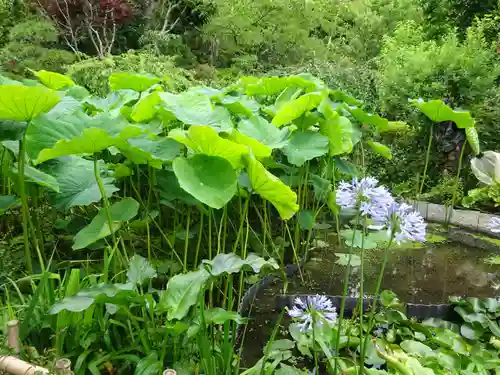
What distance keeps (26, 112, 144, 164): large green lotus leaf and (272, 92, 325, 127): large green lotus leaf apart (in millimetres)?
756

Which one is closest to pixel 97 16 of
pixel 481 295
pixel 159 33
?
pixel 159 33

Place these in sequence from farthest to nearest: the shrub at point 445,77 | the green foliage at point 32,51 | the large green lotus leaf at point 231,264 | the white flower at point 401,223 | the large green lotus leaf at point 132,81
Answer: the green foliage at point 32,51 < the shrub at point 445,77 < the large green lotus leaf at point 132,81 < the large green lotus leaf at point 231,264 < the white flower at point 401,223

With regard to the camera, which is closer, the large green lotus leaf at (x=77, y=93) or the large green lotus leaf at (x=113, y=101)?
the large green lotus leaf at (x=113, y=101)

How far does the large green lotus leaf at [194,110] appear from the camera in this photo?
188cm

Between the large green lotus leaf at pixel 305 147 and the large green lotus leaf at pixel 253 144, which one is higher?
the large green lotus leaf at pixel 253 144

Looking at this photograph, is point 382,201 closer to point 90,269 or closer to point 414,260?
point 90,269

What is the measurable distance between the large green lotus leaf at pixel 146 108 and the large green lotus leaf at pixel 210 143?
486mm

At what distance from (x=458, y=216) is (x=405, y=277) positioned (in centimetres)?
117

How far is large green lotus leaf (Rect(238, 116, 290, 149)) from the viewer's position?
2037 millimetres

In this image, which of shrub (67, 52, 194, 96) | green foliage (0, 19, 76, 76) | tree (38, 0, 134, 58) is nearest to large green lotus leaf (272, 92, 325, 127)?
shrub (67, 52, 194, 96)

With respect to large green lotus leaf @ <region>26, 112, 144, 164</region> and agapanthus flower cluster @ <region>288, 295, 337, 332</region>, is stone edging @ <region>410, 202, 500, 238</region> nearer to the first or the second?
agapanthus flower cluster @ <region>288, 295, 337, 332</region>

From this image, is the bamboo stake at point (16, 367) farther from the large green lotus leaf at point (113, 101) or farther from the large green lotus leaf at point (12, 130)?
the large green lotus leaf at point (113, 101)

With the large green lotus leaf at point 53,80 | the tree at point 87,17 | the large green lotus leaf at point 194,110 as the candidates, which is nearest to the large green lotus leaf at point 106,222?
→ the large green lotus leaf at point 194,110

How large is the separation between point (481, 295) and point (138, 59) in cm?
495
